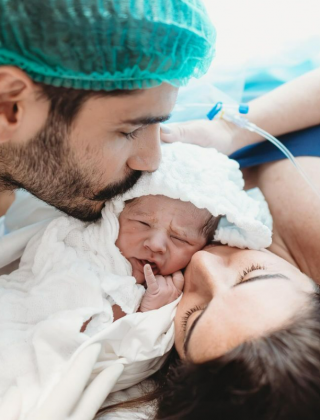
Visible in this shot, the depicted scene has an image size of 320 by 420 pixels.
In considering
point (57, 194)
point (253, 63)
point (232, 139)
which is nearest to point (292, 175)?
point (232, 139)

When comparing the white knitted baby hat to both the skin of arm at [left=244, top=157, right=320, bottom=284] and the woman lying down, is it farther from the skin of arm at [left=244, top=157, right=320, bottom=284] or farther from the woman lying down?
the skin of arm at [left=244, top=157, right=320, bottom=284]

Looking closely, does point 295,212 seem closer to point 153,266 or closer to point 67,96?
point 153,266

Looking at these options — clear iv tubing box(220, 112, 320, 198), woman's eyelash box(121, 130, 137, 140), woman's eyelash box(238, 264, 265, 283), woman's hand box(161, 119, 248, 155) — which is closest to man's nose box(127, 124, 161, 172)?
woman's eyelash box(121, 130, 137, 140)

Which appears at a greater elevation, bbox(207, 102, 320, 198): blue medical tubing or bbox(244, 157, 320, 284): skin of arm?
bbox(207, 102, 320, 198): blue medical tubing

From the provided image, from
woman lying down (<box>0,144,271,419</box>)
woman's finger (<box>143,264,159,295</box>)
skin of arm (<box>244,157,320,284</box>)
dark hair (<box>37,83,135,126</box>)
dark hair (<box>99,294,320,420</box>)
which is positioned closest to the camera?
dark hair (<box>99,294,320,420</box>)

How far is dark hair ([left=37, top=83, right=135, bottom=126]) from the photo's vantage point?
1.14 meters

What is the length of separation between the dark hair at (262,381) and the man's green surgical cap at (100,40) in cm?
68

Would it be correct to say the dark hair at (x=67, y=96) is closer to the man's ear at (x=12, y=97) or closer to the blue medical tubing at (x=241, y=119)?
the man's ear at (x=12, y=97)

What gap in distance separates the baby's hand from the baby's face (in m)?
0.06

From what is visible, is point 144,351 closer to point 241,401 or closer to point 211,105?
point 241,401

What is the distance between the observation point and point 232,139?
1830 millimetres

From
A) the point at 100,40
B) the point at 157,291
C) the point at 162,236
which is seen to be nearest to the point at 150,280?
the point at 157,291

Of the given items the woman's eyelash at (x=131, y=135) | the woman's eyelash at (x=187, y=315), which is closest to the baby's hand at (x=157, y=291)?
the woman's eyelash at (x=187, y=315)

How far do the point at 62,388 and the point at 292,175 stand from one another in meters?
1.07
